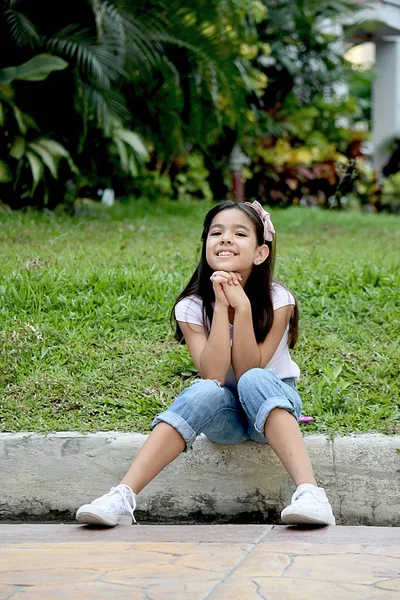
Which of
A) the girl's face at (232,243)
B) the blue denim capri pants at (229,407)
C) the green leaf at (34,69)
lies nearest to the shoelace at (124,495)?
the blue denim capri pants at (229,407)

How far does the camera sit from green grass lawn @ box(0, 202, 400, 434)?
4090mm

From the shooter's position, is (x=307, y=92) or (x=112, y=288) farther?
(x=307, y=92)

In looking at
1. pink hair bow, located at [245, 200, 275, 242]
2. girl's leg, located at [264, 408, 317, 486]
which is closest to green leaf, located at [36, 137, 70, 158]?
pink hair bow, located at [245, 200, 275, 242]

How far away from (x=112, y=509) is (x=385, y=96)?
13.3 meters

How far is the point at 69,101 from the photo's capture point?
8781 millimetres

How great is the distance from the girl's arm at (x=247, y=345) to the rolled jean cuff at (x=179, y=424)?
1.09 ft

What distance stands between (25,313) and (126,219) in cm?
348

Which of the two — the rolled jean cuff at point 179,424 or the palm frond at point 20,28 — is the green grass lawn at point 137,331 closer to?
the rolled jean cuff at point 179,424

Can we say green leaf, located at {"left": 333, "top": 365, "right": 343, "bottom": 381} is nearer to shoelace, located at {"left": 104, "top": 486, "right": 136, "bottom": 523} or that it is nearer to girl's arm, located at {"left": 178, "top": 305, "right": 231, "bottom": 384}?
girl's arm, located at {"left": 178, "top": 305, "right": 231, "bottom": 384}

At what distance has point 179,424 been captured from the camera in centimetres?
344

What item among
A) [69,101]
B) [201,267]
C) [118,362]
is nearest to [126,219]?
[69,101]

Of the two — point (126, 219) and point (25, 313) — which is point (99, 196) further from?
point (25, 313)

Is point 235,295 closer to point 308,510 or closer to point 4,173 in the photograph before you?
point 308,510

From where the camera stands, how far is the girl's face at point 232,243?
3762 millimetres
